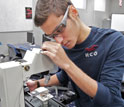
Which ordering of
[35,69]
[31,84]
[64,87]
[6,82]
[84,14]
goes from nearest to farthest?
[6,82] < [35,69] < [31,84] < [64,87] < [84,14]

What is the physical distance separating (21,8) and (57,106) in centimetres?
231

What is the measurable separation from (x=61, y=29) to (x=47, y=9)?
0.12 metres

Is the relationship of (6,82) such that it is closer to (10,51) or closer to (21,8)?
(10,51)

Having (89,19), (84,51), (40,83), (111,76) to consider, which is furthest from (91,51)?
(89,19)

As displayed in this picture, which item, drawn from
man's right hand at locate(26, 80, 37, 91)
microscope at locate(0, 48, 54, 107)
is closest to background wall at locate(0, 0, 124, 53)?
man's right hand at locate(26, 80, 37, 91)

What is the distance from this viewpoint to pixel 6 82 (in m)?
0.65

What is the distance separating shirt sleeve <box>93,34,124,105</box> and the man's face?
0.72 feet

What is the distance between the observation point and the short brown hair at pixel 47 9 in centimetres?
70

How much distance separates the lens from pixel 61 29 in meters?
0.72

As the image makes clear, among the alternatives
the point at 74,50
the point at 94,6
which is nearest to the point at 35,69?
the point at 74,50

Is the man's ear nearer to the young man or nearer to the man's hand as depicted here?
the young man

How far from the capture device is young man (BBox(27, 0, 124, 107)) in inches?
24.5

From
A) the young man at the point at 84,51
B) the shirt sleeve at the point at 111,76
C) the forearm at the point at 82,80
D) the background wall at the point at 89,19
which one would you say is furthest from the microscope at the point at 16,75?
the background wall at the point at 89,19

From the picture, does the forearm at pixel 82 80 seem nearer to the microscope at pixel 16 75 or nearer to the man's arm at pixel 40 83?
the microscope at pixel 16 75
